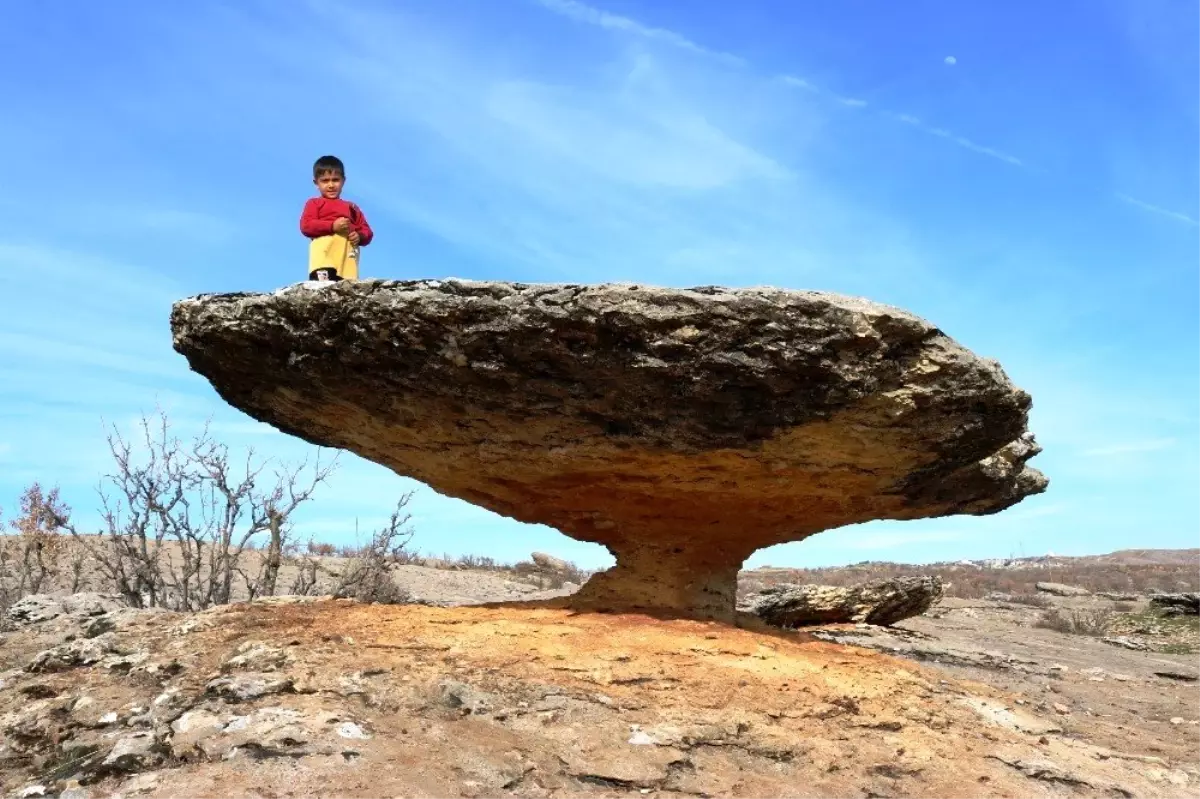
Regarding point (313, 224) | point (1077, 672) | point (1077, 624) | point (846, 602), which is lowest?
point (1077, 672)

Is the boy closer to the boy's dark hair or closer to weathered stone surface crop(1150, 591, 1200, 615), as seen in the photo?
the boy's dark hair

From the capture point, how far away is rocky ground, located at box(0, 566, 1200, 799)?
420 cm

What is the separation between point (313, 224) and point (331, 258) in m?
0.29

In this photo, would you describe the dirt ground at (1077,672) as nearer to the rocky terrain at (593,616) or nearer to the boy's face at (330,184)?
the rocky terrain at (593,616)

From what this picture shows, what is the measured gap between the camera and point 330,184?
6566 mm

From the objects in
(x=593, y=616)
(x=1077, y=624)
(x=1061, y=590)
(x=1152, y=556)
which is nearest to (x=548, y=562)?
(x=1077, y=624)

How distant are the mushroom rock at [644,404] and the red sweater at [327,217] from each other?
997 millimetres

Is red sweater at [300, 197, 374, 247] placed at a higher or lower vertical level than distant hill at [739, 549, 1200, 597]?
higher

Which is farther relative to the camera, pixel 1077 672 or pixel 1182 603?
pixel 1182 603

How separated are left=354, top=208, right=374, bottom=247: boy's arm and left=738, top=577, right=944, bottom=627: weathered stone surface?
7.96 metres

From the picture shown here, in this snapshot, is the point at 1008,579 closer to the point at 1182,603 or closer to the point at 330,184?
the point at 1182,603

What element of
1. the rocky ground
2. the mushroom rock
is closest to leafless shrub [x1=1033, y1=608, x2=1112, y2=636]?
the rocky ground

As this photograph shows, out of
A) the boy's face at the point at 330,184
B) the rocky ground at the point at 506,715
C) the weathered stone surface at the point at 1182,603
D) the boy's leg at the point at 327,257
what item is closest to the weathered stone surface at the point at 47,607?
the rocky ground at the point at 506,715

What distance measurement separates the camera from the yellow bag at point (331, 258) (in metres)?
6.23
